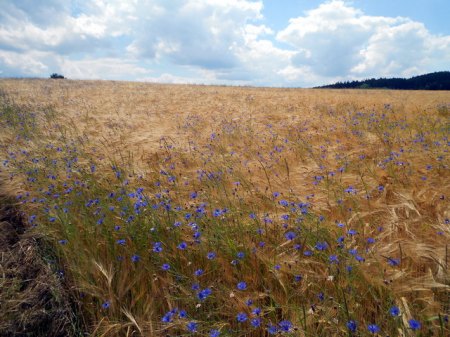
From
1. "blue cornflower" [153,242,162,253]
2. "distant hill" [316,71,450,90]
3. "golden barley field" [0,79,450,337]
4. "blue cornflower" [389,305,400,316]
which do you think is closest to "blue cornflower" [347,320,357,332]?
"golden barley field" [0,79,450,337]

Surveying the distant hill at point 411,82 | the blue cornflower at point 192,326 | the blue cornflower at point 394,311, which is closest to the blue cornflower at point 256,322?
the blue cornflower at point 192,326

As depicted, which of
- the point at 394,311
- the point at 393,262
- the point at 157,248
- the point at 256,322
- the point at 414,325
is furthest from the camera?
the point at 157,248

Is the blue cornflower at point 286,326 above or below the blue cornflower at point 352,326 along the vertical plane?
below

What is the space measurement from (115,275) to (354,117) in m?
7.90

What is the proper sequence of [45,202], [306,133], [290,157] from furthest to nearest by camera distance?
[306,133]
[290,157]
[45,202]

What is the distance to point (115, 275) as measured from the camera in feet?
6.53

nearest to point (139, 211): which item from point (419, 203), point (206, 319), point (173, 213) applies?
point (173, 213)

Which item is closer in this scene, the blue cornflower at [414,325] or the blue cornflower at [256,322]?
the blue cornflower at [414,325]

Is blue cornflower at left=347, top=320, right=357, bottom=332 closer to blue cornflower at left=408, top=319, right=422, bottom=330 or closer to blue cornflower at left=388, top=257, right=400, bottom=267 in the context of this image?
blue cornflower at left=408, top=319, right=422, bottom=330

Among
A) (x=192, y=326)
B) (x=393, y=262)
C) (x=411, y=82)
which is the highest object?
(x=411, y=82)

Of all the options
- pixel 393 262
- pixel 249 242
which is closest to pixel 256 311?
pixel 249 242

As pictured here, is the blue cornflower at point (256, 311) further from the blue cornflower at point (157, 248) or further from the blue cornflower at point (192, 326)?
the blue cornflower at point (157, 248)

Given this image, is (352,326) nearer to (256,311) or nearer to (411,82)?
(256,311)

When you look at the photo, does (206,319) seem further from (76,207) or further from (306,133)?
(306,133)
